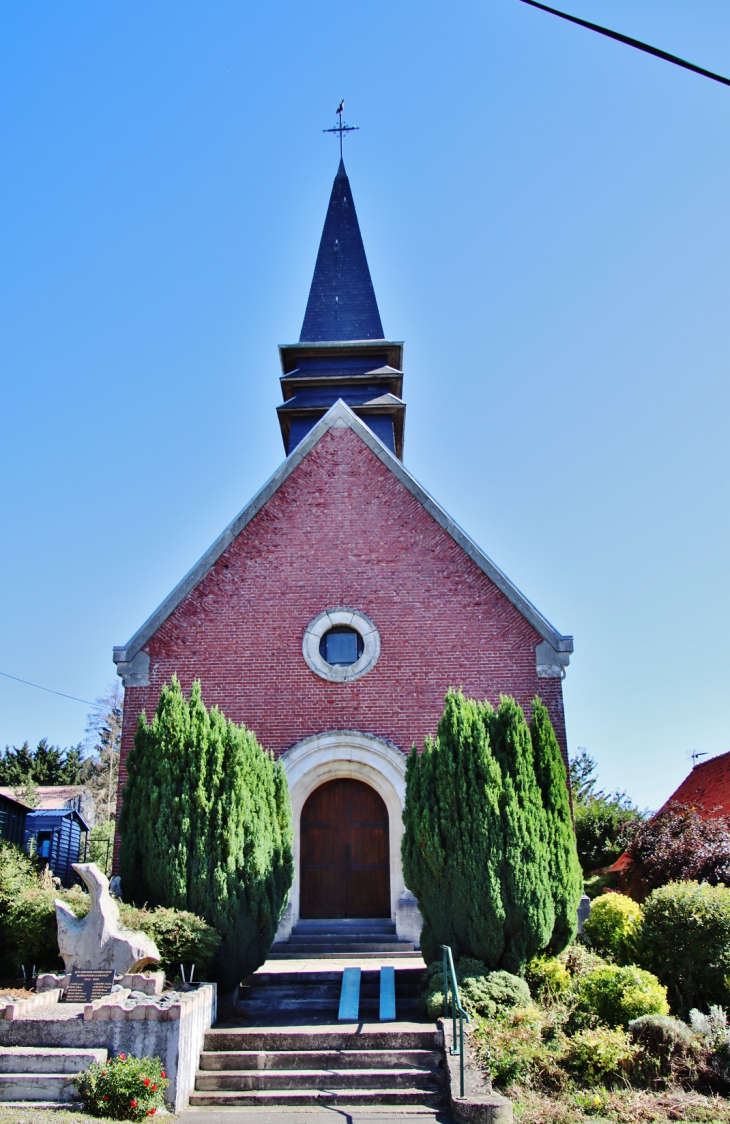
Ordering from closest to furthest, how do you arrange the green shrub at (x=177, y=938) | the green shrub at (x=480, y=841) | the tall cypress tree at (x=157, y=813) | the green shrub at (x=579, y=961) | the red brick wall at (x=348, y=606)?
the green shrub at (x=177, y=938) < the green shrub at (x=480, y=841) < the tall cypress tree at (x=157, y=813) < the green shrub at (x=579, y=961) < the red brick wall at (x=348, y=606)

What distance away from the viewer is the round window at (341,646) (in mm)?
12812

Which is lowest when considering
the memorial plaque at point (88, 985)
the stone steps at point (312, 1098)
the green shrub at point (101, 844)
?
the stone steps at point (312, 1098)

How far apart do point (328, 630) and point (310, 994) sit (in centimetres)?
524

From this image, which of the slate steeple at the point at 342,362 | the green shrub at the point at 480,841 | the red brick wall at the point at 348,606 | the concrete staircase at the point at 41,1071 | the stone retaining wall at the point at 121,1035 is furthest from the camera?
the slate steeple at the point at 342,362

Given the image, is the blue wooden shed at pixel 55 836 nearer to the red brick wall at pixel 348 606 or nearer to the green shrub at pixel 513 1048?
the red brick wall at pixel 348 606

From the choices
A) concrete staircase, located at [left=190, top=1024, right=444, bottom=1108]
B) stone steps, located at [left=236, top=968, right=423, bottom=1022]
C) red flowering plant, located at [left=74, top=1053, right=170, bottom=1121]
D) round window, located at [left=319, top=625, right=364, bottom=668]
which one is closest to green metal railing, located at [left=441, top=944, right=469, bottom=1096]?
concrete staircase, located at [left=190, top=1024, right=444, bottom=1108]

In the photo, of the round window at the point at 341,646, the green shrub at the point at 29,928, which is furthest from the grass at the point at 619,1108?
the round window at the point at 341,646

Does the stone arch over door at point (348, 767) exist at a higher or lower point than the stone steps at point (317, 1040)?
higher

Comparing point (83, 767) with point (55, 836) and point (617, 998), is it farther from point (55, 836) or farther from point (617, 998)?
point (617, 998)

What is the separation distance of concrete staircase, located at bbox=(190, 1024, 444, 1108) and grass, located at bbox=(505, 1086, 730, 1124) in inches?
33.2

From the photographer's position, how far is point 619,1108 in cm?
654

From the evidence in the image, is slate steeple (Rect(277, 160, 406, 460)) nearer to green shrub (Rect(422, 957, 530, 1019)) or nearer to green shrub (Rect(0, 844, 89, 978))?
green shrub (Rect(0, 844, 89, 978))

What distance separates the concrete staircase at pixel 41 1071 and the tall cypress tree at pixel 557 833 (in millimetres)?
4940

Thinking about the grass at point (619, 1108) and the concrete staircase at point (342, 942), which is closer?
the grass at point (619, 1108)
